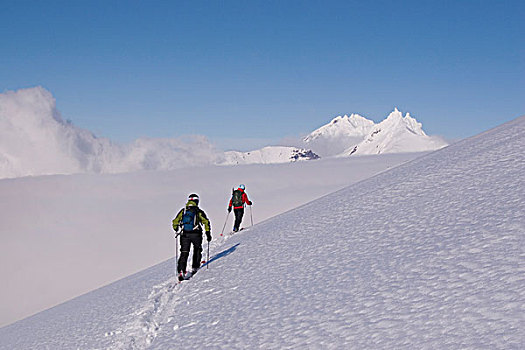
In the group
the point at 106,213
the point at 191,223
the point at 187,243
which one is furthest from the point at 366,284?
the point at 106,213

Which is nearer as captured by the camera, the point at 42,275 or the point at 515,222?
the point at 515,222

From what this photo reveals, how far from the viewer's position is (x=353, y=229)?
974 cm

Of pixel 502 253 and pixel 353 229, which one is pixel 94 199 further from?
pixel 502 253

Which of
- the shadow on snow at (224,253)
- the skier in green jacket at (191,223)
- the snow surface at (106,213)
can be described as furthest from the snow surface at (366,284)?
the snow surface at (106,213)

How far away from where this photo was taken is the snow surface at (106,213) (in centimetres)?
2792

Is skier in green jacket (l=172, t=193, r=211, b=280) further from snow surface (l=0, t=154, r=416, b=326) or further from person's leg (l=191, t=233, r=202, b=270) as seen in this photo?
snow surface (l=0, t=154, r=416, b=326)

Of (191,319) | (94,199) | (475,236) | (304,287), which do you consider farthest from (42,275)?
(475,236)

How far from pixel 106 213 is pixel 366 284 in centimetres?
3892

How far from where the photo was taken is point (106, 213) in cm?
4169

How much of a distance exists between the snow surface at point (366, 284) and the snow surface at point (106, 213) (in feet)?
52.3

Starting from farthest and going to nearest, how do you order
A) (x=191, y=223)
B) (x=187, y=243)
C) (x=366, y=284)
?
(x=187, y=243), (x=191, y=223), (x=366, y=284)

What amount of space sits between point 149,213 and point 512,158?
1323 inches

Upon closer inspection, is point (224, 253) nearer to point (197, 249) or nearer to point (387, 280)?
point (197, 249)

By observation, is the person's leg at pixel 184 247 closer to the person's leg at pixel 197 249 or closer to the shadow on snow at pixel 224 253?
the person's leg at pixel 197 249
